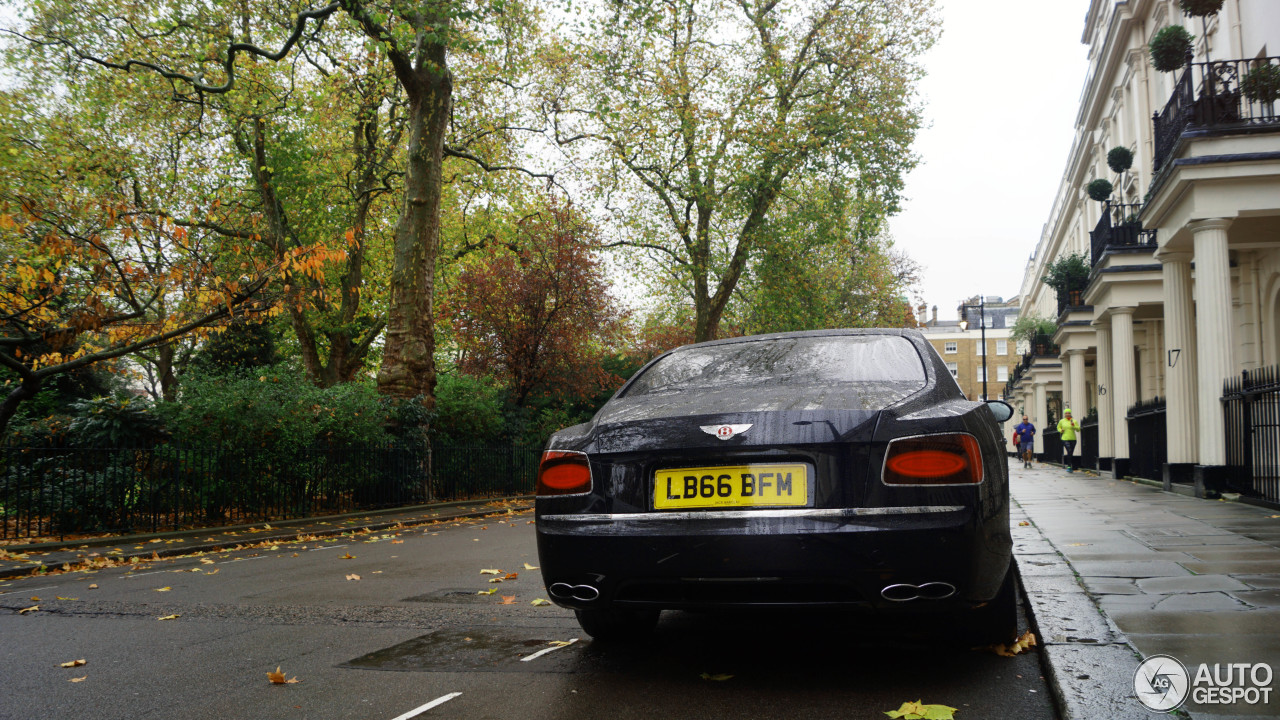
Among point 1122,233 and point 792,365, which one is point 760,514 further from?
point 1122,233

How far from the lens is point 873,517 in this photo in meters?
3.50

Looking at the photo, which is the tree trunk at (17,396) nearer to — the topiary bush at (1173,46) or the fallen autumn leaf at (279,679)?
the fallen autumn leaf at (279,679)

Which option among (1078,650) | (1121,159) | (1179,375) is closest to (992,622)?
(1078,650)

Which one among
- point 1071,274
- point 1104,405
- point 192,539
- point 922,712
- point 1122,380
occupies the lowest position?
point 192,539

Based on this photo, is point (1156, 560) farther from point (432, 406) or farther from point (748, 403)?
point (432, 406)

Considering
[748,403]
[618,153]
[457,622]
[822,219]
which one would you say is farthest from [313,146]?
[748,403]

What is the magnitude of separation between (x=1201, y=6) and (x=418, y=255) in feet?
44.8

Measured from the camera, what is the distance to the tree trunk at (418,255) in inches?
707

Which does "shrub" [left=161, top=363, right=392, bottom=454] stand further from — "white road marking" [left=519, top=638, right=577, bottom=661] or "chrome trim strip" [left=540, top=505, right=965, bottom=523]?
"chrome trim strip" [left=540, top=505, right=965, bottom=523]

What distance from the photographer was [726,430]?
12.3ft

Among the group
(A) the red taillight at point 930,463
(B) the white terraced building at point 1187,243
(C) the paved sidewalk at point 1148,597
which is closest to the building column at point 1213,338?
(B) the white terraced building at point 1187,243

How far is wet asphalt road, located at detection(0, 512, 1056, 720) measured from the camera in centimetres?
367

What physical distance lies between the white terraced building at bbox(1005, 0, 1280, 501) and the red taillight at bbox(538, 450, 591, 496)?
1104 cm

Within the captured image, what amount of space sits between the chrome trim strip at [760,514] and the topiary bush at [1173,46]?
47.0 feet
